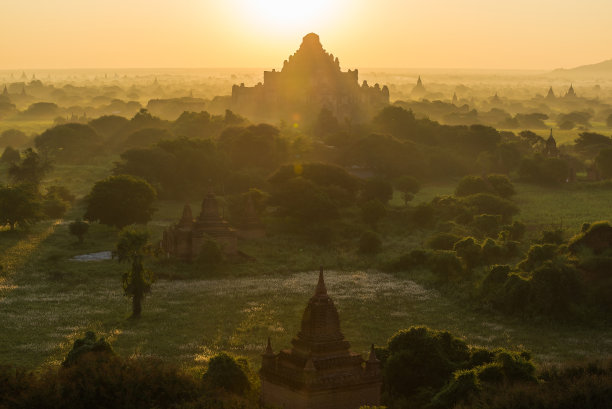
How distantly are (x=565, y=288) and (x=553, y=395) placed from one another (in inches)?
882

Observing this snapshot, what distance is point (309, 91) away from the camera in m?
164

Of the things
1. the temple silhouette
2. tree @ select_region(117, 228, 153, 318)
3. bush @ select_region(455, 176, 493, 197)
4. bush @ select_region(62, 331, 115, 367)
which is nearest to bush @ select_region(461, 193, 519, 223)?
bush @ select_region(455, 176, 493, 197)

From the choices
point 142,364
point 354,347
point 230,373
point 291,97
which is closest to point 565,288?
point 354,347

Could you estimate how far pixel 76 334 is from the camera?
162 feet

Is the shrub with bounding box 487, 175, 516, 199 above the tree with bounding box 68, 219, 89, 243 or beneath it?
above

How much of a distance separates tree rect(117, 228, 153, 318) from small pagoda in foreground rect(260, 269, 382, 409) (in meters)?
19.4

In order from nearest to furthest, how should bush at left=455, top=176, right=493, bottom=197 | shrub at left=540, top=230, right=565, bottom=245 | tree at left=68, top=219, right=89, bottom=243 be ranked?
1. shrub at left=540, top=230, right=565, bottom=245
2. tree at left=68, top=219, right=89, bottom=243
3. bush at left=455, top=176, right=493, bottom=197

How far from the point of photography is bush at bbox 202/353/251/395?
1441 inches

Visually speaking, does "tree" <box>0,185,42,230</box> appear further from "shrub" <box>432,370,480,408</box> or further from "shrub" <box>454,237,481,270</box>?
"shrub" <box>432,370,480,408</box>

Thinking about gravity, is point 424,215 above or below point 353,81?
below

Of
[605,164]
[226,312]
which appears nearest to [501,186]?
[605,164]

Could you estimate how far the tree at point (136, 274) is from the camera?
53688 mm

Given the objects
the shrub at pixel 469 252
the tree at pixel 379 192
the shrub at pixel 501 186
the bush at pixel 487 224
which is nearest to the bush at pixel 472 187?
the shrub at pixel 501 186

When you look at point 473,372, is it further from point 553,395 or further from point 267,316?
point 267,316
